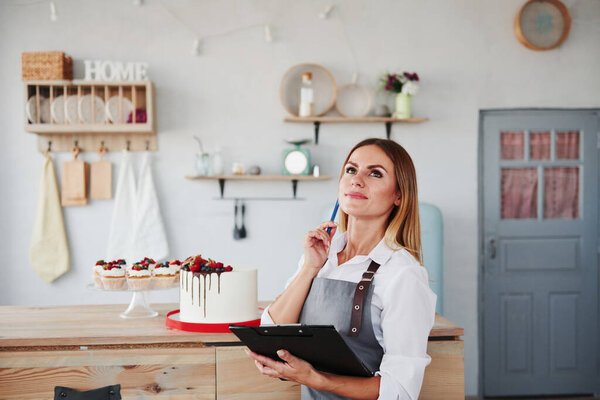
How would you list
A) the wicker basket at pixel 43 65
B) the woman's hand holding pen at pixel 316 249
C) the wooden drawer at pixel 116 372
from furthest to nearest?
the wicker basket at pixel 43 65 → the wooden drawer at pixel 116 372 → the woman's hand holding pen at pixel 316 249

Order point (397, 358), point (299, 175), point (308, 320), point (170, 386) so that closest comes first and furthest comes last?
1. point (397, 358)
2. point (308, 320)
3. point (170, 386)
4. point (299, 175)

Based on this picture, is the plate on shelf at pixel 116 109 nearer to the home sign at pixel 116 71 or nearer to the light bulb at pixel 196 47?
the home sign at pixel 116 71

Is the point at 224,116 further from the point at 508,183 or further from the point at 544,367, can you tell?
the point at 544,367

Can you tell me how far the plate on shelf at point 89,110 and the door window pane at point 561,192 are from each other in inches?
121

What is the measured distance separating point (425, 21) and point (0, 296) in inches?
136

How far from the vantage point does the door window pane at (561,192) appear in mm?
3910

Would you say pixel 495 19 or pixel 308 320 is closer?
pixel 308 320

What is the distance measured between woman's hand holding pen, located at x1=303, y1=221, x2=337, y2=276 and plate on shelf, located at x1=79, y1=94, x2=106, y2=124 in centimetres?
237

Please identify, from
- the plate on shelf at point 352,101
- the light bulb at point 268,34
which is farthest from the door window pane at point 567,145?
the light bulb at point 268,34

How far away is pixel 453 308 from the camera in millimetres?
3883

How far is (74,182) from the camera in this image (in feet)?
12.2

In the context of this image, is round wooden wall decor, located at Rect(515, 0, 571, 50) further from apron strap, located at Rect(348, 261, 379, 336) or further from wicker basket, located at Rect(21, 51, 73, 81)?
wicker basket, located at Rect(21, 51, 73, 81)

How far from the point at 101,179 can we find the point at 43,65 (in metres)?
0.80

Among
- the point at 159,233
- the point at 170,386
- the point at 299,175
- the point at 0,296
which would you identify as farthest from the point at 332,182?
the point at 0,296
